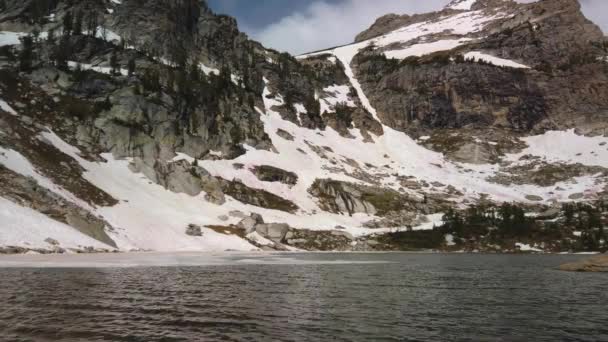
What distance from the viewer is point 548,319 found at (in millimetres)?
21609

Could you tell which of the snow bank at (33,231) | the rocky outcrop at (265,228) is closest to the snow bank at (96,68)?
the rocky outcrop at (265,228)

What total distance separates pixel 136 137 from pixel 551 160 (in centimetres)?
15980

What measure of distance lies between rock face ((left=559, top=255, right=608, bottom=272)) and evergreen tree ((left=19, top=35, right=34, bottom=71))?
440 feet

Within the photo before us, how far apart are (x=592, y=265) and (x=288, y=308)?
42.1 m

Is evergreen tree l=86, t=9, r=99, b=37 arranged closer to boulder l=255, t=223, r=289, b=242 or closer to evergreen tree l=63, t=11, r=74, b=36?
evergreen tree l=63, t=11, r=74, b=36

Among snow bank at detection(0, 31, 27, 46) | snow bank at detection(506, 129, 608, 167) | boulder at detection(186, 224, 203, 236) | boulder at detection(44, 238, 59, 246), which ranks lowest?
boulder at detection(44, 238, 59, 246)

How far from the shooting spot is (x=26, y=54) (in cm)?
13012

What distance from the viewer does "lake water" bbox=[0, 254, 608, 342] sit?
17938 mm

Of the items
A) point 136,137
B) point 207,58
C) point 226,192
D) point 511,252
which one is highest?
point 207,58

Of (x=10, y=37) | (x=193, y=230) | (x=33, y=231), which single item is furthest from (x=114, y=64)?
(x=33, y=231)

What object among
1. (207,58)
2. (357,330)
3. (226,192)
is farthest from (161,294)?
(207,58)

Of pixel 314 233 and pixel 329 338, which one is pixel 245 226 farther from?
pixel 329 338

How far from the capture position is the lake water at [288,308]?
58.9 ft

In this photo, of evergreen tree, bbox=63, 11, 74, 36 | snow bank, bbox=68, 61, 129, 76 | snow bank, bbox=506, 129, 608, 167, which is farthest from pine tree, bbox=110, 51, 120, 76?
snow bank, bbox=506, 129, 608, 167
